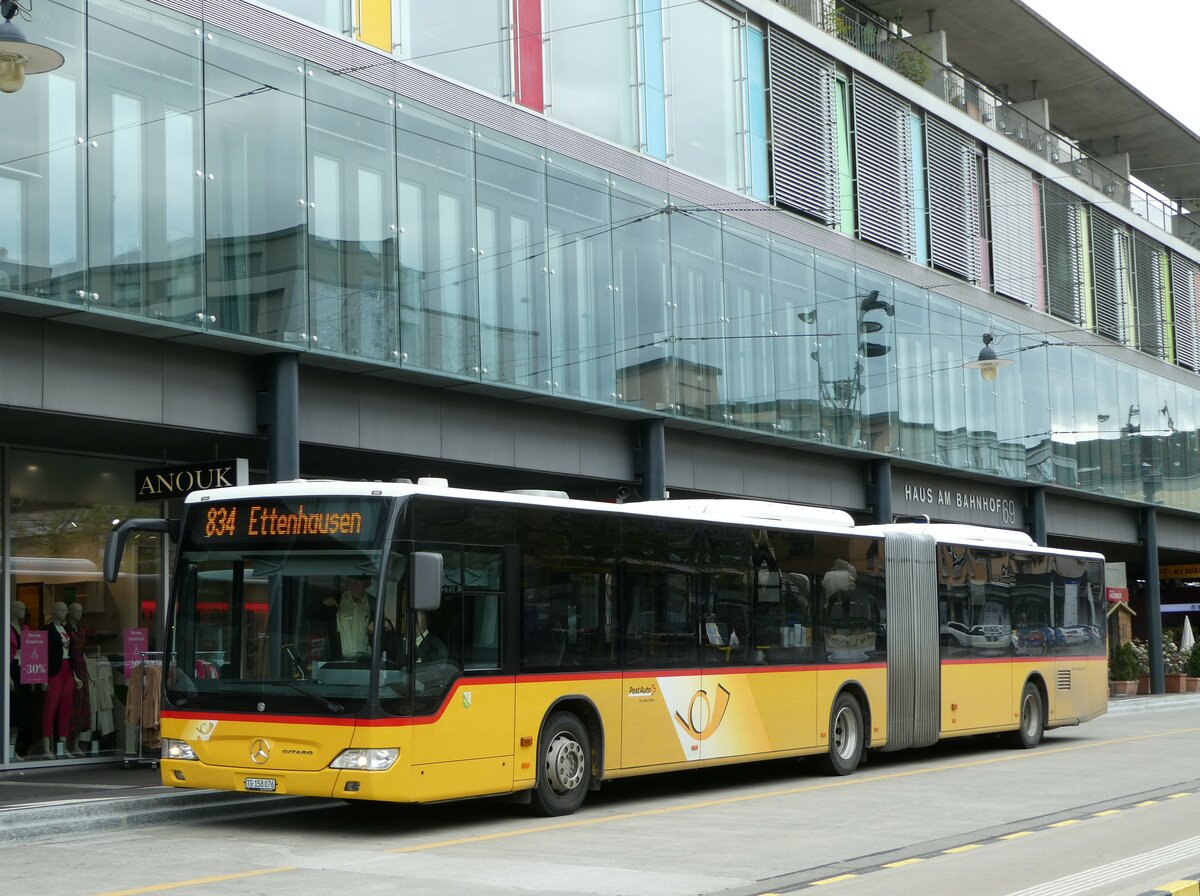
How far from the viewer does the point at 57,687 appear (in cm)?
1834

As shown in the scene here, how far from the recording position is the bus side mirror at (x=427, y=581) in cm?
1200

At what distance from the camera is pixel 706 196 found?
86.2ft

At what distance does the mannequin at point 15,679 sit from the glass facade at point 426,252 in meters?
4.67

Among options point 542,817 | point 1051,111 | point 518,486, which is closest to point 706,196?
point 518,486

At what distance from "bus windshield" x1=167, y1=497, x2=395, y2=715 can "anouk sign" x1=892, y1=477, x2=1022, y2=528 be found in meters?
20.6

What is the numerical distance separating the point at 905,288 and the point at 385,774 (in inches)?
878

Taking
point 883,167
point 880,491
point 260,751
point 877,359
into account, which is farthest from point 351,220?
point 883,167

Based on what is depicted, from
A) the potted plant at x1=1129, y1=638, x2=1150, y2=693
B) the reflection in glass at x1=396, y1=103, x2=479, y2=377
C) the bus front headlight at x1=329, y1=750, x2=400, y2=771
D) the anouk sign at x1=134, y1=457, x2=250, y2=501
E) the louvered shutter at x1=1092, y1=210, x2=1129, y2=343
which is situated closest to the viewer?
the bus front headlight at x1=329, y1=750, x2=400, y2=771

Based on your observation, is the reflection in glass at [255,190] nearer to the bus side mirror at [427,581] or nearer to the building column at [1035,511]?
the bus side mirror at [427,581]

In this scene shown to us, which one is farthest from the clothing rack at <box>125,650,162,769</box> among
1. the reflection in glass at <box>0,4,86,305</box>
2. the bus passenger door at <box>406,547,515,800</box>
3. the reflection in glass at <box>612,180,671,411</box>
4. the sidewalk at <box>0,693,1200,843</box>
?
the reflection in glass at <box>612,180,671,411</box>

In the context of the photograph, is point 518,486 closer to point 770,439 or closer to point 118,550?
point 770,439

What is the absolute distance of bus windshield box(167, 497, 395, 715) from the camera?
12.2 metres

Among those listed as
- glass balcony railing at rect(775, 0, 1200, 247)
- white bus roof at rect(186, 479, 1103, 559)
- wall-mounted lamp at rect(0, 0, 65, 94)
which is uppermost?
glass balcony railing at rect(775, 0, 1200, 247)

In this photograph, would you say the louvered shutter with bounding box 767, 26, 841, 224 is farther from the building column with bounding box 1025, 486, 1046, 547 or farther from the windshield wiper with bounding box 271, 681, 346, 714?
the windshield wiper with bounding box 271, 681, 346, 714
